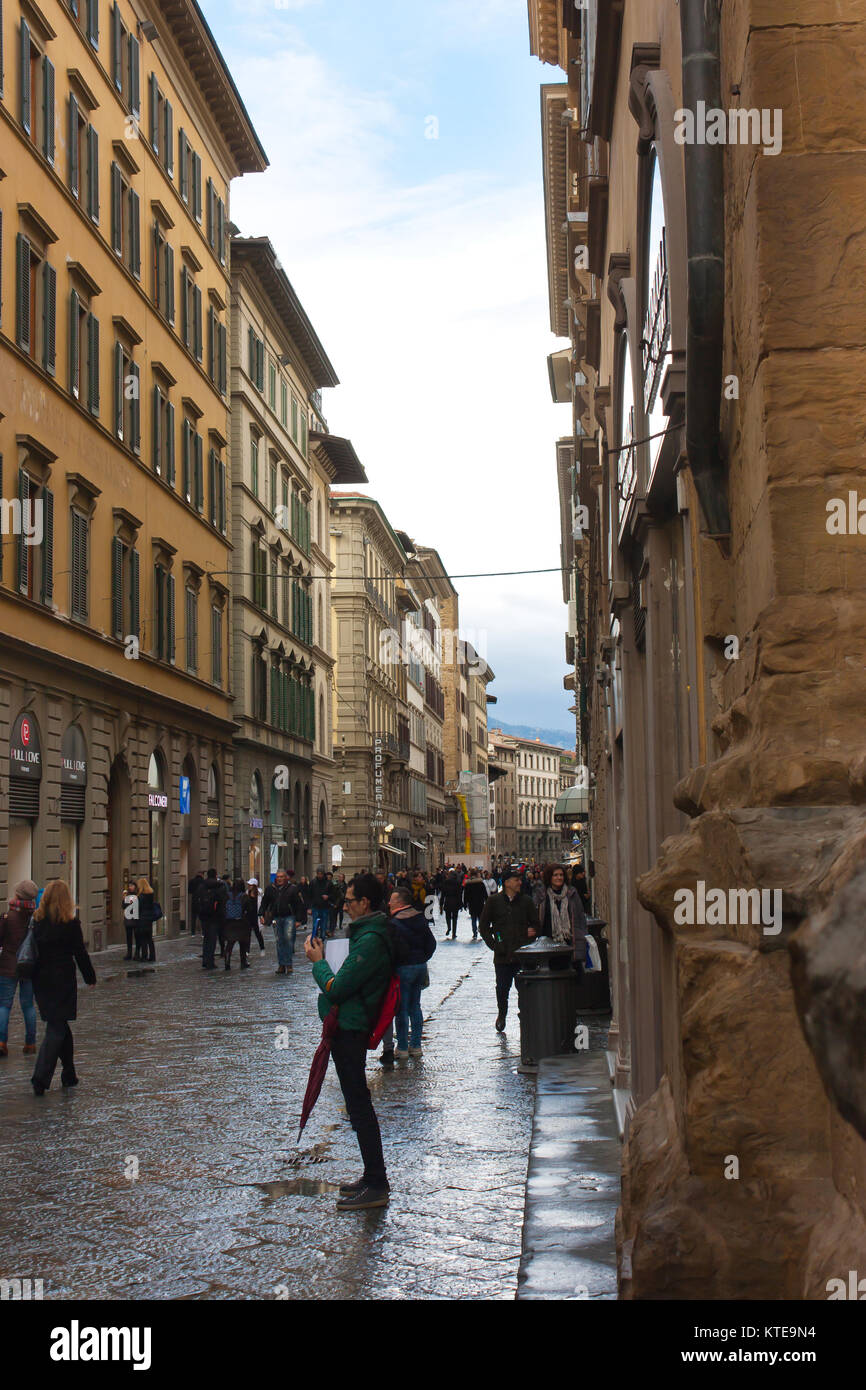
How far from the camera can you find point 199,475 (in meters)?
37.8

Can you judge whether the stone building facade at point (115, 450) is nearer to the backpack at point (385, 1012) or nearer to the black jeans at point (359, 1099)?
the backpack at point (385, 1012)

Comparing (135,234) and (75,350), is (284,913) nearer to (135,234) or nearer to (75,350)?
(75,350)

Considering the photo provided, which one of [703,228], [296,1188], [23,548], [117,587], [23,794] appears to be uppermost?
[117,587]

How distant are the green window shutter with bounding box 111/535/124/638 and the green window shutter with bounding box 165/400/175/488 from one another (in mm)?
4848

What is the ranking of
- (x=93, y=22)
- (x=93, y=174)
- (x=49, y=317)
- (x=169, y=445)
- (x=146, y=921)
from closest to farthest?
(x=146, y=921) → (x=49, y=317) → (x=93, y=174) → (x=93, y=22) → (x=169, y=445)

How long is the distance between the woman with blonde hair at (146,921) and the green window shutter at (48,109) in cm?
1204

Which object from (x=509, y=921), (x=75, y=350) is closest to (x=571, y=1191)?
(x=509, y=921)

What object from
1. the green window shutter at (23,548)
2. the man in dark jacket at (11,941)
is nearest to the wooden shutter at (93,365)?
the green window shutter at (23,548)

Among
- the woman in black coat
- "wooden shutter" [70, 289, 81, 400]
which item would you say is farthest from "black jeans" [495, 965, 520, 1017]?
"wooden shutter" [70, 289, 81, 400]

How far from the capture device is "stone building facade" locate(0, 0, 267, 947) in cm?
2389

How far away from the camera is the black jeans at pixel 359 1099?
24.3 feet

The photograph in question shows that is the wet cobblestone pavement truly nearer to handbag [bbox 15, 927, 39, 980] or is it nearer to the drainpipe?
handbag [bbox 15, 927, 39, 980]

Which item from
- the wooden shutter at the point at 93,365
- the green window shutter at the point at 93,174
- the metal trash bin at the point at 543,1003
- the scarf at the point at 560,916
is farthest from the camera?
the green window shutter at the point at 93,174

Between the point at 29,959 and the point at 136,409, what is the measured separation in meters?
21.9
